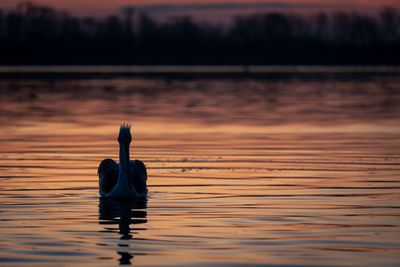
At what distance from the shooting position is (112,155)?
25.2 m

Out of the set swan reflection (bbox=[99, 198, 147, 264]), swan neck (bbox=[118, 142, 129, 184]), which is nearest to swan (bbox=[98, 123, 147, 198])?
swan neck (bbox=[118, 142, 129, 184])

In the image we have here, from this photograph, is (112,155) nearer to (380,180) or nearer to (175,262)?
(380,180)

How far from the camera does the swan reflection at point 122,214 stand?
47.1 feet

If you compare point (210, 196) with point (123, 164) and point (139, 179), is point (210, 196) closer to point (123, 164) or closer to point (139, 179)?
point (139, 179)

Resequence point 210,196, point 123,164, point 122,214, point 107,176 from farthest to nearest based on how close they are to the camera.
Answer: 1. point 107,176
2. point 210,196
3. point 123,164
4. point 122,214

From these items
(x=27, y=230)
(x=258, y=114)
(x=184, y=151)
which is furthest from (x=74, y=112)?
(x=27, y=230)

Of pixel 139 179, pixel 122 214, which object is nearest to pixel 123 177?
pixel 139 179

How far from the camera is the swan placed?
17406 millimetres

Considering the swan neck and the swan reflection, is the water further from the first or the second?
the swan neck

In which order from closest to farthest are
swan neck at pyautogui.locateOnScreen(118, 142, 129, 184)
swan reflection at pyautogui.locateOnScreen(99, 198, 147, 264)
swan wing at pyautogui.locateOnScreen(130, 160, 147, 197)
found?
swan reflection at pyautogui.locateOnScreen(99, 198, 147, 264), swan neck at pyautogui.locateOnScreen(118, 142, 129, 184), swan wing at pyautogui.locateOnScreen(130, 160, 147, 197)

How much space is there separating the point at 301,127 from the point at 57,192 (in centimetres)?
1797

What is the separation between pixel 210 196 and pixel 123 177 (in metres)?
1.58

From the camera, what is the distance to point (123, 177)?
17391 millimetres

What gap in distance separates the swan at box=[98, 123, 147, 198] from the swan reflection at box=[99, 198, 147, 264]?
0.16 m
